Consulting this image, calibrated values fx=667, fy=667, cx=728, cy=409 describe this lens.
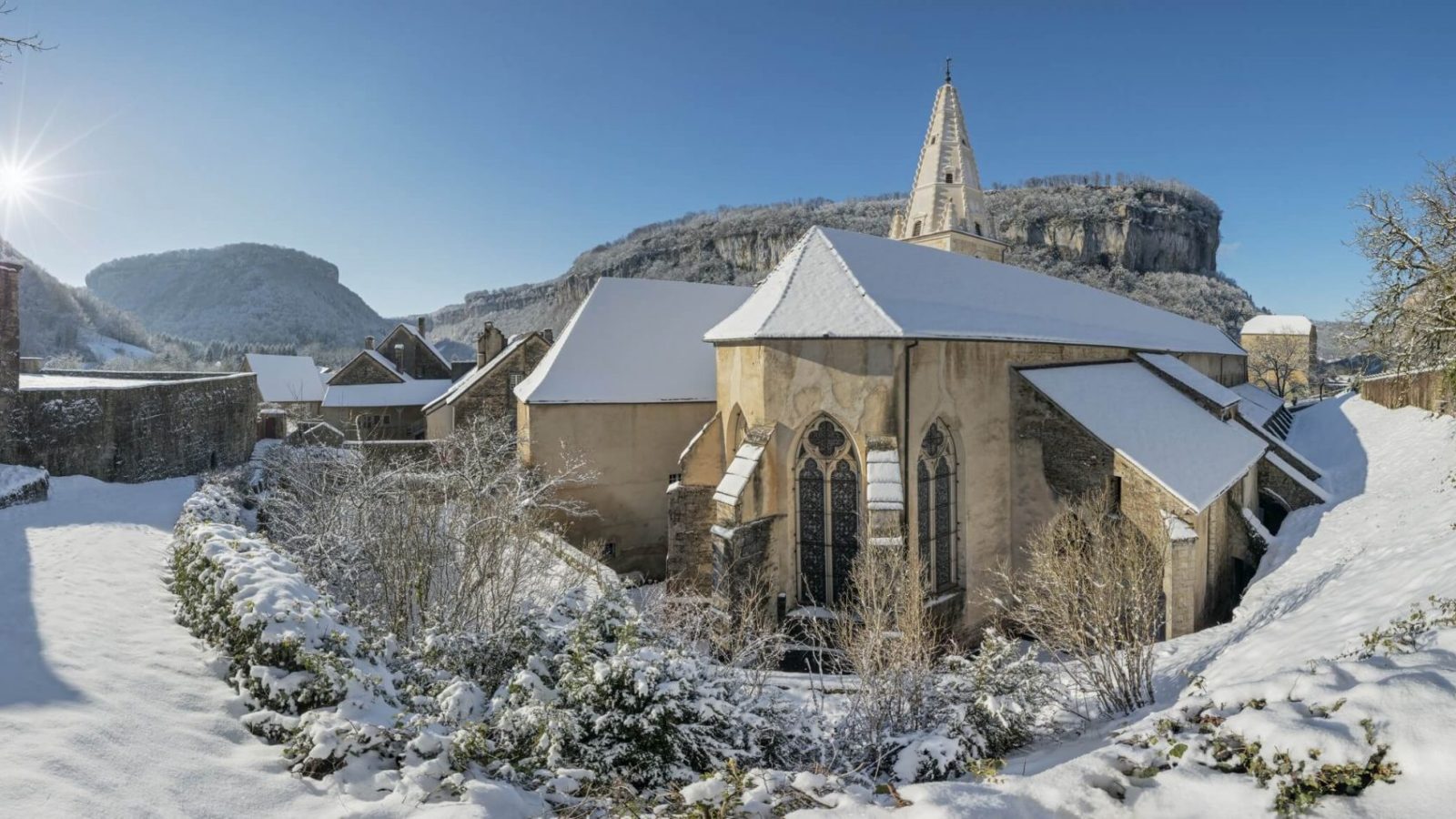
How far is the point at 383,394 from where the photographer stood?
149 ft

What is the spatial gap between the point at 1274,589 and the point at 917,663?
894cm

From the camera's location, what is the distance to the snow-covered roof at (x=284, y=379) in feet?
182

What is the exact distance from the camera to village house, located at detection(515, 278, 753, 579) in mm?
19281

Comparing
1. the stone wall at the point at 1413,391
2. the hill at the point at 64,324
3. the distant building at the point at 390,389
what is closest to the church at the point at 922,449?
the stone wall at the point at 1413,391

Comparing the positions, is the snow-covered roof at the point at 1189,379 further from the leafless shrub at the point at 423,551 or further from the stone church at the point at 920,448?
the leafless shrub at the point at 423,551

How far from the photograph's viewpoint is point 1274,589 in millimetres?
12555

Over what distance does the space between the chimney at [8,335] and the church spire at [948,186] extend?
82.9 feet

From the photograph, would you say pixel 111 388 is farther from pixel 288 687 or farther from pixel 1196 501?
pixel 1196 501

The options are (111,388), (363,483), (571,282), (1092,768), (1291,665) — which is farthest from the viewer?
(571,282)

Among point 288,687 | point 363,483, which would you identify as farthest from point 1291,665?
point 363,483

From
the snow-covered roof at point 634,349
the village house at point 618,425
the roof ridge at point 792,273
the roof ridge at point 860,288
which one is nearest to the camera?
the roof ridge at point 860,288

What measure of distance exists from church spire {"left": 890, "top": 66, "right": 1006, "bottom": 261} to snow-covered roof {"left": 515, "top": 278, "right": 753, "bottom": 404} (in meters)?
8.09

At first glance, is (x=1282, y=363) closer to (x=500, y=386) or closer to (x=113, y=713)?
(x=500, y=386)

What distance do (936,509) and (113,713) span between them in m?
12.8
